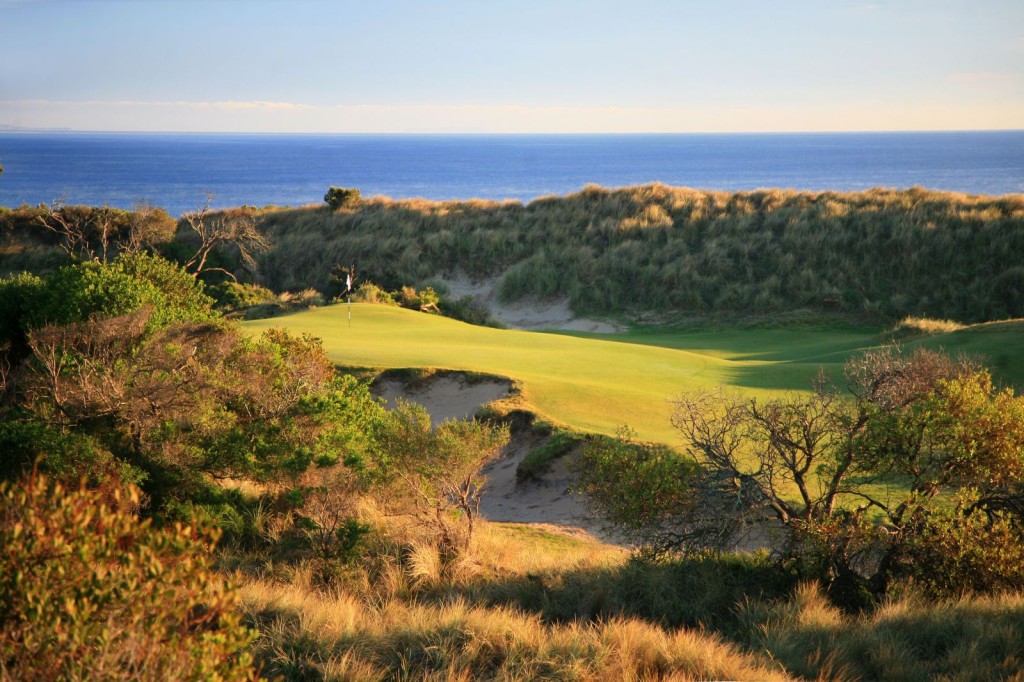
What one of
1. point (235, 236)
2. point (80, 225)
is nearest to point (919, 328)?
point (235, 236)

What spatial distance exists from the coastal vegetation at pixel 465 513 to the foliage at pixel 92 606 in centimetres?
2

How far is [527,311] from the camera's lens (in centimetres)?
3450

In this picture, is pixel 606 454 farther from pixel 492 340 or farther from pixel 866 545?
pixel 492 340

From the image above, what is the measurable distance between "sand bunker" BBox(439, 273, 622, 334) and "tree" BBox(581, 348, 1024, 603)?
72.0 feet

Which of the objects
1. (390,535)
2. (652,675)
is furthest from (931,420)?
(390,535)

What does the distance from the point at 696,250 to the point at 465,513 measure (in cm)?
2726

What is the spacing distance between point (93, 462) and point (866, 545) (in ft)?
26.1

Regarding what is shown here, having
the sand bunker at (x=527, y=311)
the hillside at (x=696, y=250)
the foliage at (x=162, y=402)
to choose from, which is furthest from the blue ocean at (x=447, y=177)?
the foliage at (x=162, y=402)

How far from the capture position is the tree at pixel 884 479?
26.8 feet

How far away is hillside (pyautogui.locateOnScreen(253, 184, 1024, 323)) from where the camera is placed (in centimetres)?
3088

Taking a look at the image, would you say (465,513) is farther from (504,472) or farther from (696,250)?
(696,250)

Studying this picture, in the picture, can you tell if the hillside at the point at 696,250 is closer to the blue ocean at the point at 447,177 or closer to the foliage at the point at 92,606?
the foliage at the point at 92,606

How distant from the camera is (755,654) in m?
6.77

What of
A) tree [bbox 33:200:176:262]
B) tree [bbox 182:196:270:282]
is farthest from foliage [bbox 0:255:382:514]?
tree [bbox 33:200:176:262]
